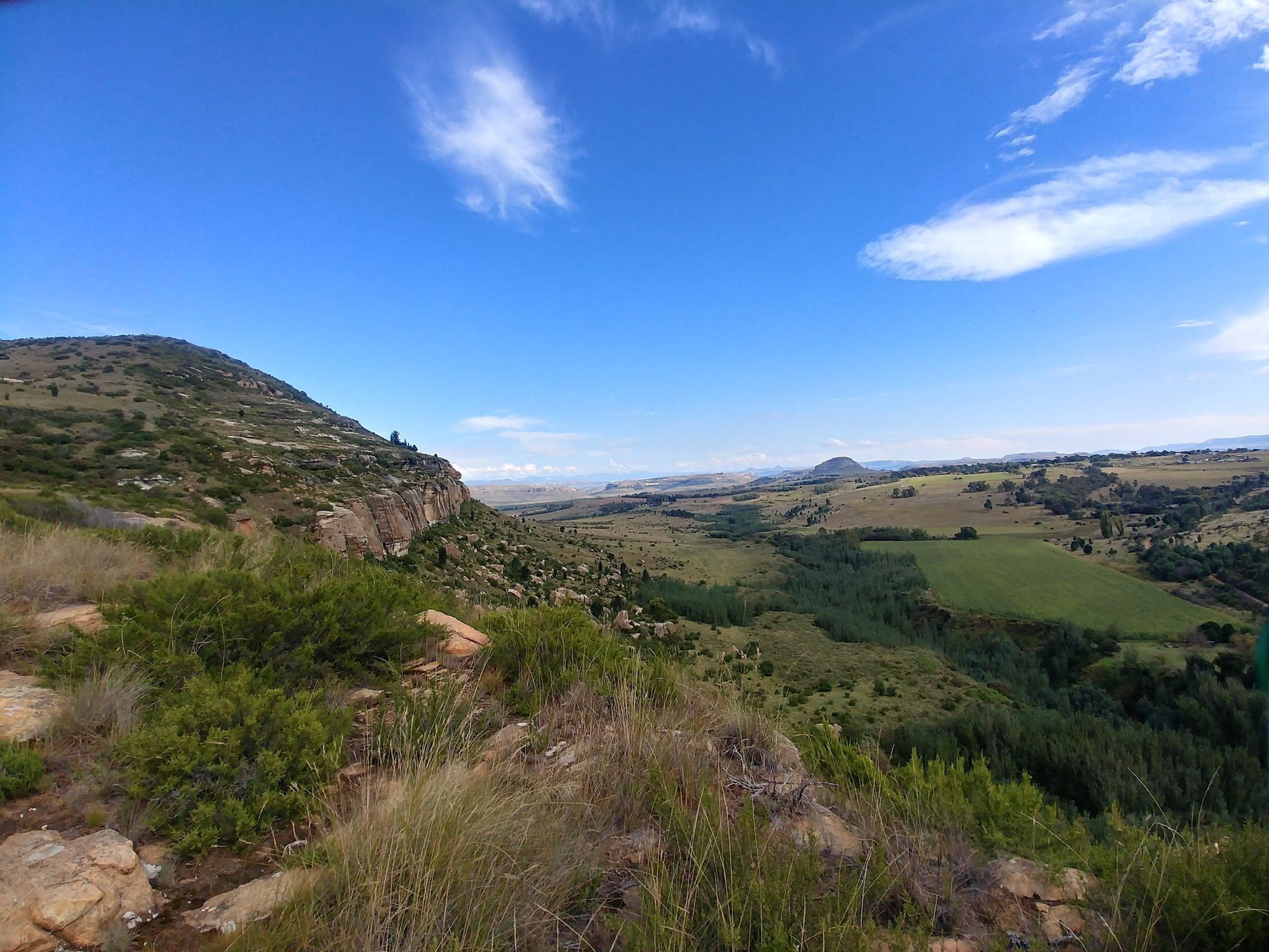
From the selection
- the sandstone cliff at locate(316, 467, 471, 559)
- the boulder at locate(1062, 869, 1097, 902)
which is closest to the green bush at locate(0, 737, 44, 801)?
the boulder at locate(1062, 869, 1097, 902)

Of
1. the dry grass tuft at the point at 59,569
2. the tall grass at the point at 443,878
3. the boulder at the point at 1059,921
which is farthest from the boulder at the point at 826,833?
the dry grass tuft at the point at 59,569

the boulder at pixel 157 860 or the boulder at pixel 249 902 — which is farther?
the boulder at pixel 157 860

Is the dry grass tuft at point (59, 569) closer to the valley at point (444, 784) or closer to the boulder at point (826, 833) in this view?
the valley at point (444, 784)

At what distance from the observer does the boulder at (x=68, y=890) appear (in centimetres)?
192

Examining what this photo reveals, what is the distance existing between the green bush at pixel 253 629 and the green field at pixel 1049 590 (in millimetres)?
63917

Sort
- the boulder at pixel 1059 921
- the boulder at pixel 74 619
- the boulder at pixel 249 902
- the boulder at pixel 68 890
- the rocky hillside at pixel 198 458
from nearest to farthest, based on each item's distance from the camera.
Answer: the boulder at pixel 68 890
the boulder at pixel 249 902
the boulder at pixel 1059 921
the boulder at pixel 74 619
the rocky hillside at pixel 198 458

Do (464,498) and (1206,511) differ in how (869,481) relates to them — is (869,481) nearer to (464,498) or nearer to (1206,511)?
(1206,511)

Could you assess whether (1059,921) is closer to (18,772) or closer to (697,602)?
(18,772)

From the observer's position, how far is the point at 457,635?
595 cm

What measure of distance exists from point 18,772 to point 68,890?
1165mm

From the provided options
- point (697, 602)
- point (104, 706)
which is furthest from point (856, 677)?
point (104, 706)

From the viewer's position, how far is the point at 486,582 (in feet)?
78.6

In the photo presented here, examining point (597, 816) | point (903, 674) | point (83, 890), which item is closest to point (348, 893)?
point (83, 890)

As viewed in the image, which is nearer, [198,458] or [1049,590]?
[198,458]
